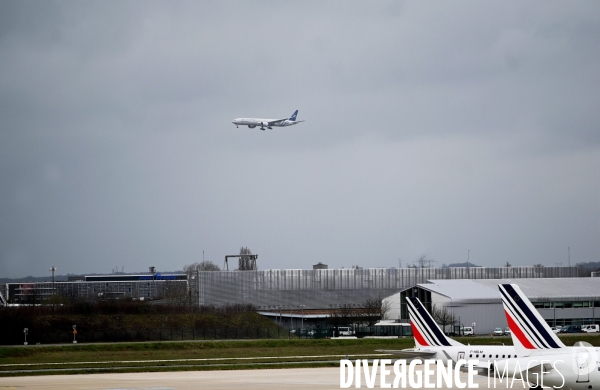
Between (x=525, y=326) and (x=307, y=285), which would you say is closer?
(x=525, y=326)

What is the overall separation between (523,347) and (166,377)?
34.6 meters

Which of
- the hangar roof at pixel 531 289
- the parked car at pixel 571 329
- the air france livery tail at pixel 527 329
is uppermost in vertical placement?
the air france livery tail at pixel 527 329

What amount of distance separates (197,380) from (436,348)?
19.2 metres

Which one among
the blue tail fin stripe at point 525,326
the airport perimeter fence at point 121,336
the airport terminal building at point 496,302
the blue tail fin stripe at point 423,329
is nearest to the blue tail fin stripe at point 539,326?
the blue tail fin stripe at point 525,326

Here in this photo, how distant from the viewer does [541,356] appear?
129 feet

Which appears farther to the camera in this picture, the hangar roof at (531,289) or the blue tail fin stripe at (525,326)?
the hangar roof at (531,289)

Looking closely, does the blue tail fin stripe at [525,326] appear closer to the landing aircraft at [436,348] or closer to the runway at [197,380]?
the landing aircraft at [436,348]

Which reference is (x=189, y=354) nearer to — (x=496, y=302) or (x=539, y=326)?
(x=496, y=302)

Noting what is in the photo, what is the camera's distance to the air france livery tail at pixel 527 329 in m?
41.2

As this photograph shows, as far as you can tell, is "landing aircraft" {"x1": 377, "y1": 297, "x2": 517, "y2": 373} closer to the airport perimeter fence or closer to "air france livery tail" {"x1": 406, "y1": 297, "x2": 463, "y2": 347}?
"air france livery tail" {"x1": 406, "y1": 297, "x2": 463, "y2": 347}

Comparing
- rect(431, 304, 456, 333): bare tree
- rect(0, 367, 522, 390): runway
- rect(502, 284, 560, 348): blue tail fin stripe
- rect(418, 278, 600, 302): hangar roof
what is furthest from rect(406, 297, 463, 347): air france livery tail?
rect(418, 278, 600, 302): hangar roof

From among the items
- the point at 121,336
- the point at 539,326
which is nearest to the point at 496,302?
the point at 121,336

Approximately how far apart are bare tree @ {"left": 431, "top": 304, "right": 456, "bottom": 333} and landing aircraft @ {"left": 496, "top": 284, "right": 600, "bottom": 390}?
81.3 metres

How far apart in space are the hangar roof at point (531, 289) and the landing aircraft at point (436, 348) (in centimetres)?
6998
